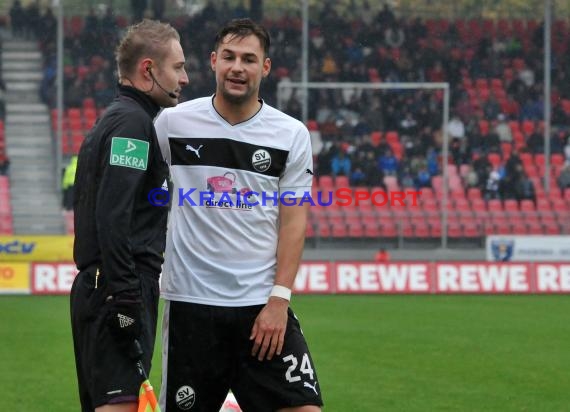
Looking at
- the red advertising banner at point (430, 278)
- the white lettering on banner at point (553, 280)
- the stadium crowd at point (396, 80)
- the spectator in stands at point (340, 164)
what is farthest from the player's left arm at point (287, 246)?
the spectator in stands at point (340, 164)

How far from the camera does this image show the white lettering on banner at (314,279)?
21531 millimetres

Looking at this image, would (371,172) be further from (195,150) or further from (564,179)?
(195,150)

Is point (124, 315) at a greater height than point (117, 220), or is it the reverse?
point (117, 220)

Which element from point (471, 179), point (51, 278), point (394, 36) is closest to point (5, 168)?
point (51, 278)

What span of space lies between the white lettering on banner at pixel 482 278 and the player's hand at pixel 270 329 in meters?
17.0

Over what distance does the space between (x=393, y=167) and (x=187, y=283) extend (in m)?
23.6

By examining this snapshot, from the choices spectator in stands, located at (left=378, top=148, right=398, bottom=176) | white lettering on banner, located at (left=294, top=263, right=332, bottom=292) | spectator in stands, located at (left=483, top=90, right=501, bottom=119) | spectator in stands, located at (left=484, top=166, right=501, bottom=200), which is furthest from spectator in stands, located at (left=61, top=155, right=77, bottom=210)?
spectator in stands, located at (left=483, top=90, right=501, bottom=119)

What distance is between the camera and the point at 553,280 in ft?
72.5

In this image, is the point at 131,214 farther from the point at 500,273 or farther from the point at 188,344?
the point at 500,273

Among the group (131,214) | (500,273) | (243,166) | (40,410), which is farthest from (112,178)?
(500,273)

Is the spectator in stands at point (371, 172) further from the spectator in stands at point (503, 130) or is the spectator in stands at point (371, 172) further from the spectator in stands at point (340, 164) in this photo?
the spectator in stands at point (503, 130)

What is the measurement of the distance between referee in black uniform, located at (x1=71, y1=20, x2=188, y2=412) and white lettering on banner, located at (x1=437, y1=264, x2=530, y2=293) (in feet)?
56.7

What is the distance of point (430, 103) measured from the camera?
29.4m

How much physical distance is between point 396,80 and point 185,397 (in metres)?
26.5
